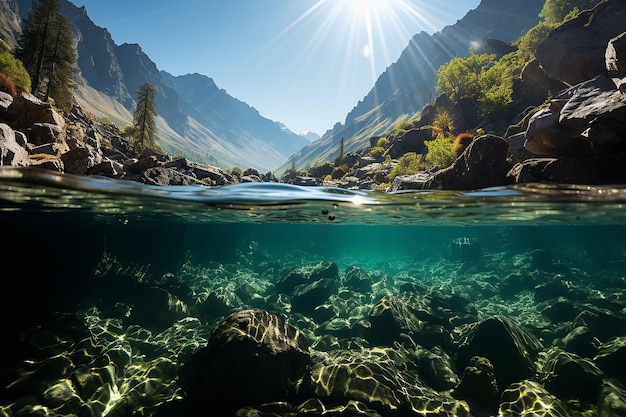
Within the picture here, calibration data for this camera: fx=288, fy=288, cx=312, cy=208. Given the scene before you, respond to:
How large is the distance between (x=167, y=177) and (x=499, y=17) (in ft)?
821

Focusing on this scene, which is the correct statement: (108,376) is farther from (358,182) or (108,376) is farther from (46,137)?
(358,182)

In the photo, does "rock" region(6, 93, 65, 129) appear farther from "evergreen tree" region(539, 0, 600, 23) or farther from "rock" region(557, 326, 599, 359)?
"evergreen tree" region(539, 0, 600, 23)

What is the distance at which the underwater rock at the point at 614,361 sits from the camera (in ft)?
29.9

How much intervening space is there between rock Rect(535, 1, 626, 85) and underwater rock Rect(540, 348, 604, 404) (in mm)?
23057

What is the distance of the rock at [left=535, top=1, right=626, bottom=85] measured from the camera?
21.9 m

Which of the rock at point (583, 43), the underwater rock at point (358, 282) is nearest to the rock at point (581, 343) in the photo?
the underwater rock at point (358, 282)

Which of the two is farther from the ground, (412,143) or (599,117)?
(412,143)

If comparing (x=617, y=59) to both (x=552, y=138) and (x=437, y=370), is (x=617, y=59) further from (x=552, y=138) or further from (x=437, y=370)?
(x=437, y=370)

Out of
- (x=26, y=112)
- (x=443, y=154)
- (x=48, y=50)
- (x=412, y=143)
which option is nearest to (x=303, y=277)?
(x=443, y=154)

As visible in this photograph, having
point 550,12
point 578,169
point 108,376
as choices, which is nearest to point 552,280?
point 578,169

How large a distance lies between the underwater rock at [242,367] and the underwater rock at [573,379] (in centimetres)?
748

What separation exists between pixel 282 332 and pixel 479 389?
19.3 ft

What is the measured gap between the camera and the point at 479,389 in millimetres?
8156

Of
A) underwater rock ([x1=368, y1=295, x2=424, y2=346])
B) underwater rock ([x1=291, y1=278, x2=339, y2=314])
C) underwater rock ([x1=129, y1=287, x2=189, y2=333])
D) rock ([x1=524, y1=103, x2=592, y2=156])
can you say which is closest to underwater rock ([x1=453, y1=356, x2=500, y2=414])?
underwater rock ([x1=368, y1=295, x2=424, y2=346])
